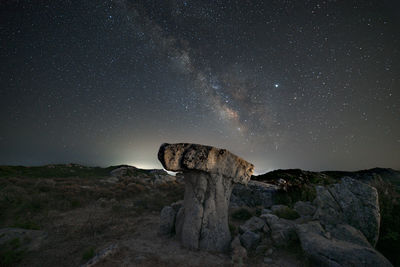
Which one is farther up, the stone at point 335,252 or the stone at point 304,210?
the stone at point 304,210

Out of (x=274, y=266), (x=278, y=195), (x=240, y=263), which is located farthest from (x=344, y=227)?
(x=278, y=195)

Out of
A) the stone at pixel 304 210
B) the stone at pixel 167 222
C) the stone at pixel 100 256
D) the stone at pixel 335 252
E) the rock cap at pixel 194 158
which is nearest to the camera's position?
the stone at pixel 335 252

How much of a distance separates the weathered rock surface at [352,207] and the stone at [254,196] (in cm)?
520

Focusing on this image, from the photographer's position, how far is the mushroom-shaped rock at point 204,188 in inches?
209

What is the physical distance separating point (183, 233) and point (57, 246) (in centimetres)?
388

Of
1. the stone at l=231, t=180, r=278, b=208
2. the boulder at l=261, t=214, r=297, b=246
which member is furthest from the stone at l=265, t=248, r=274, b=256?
the stone at l=231, t=180, r=278, b=208

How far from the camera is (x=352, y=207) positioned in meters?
5.42

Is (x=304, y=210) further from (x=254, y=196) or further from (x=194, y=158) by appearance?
(x=194, y=158)

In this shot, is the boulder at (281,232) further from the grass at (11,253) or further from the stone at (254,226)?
the grass at (11,253)

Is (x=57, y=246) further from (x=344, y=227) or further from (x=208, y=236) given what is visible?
(x=344, y=227)

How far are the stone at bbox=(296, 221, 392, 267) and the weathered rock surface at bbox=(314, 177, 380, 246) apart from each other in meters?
0.73

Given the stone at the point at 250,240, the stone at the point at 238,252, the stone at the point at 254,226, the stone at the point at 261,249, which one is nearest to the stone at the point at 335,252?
the stone at the point at 261,249

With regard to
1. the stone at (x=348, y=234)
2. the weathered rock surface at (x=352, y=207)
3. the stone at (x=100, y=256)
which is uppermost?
the weathered rock surface at (x=352, y=207)

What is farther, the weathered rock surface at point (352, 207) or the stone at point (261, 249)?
the stone at point (261, 249)
